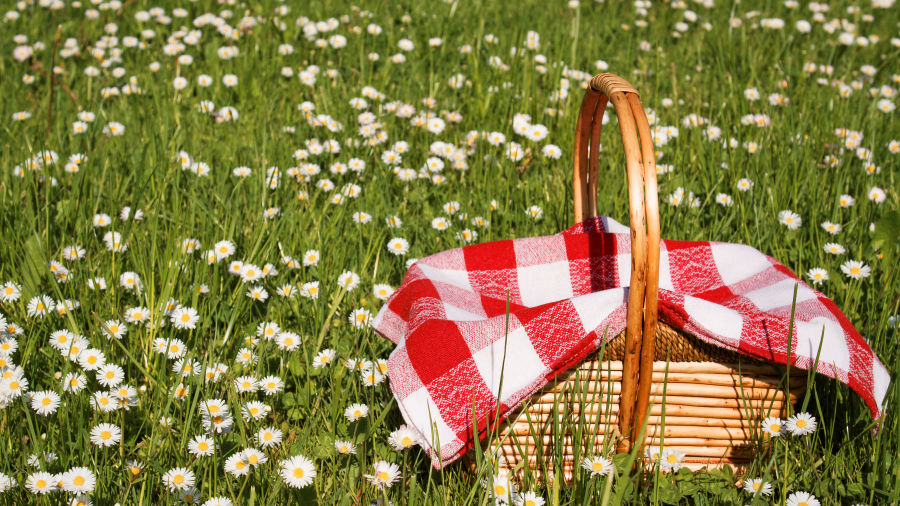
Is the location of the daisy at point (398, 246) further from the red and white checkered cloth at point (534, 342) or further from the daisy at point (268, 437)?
the daisy at point (268, 437)

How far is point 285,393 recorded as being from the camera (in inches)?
64.6

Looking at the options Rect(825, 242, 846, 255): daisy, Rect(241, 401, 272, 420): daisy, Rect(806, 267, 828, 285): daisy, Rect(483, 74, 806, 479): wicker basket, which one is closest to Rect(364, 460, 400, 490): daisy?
Rect(483, 74, 806, 479): wicker basket

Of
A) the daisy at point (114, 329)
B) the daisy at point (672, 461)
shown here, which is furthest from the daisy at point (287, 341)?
the daisy at point (672, 461)

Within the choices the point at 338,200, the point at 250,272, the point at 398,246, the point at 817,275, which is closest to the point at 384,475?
the point at 250,272

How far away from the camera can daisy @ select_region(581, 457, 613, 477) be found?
1.29 metres

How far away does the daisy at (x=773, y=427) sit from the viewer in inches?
53.9

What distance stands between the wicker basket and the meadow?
0.06 metres

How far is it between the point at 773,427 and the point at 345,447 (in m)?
0.77

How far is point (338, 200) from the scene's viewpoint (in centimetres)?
232

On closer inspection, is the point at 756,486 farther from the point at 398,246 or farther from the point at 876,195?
the point at 876,195

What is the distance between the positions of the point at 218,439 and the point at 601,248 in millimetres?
901

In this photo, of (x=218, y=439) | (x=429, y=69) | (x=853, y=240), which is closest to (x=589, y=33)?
(x=429, y=69)

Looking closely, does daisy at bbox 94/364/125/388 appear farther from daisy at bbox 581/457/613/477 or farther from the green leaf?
the green leaf

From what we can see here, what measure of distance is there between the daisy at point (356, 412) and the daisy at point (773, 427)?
2.43 ft
